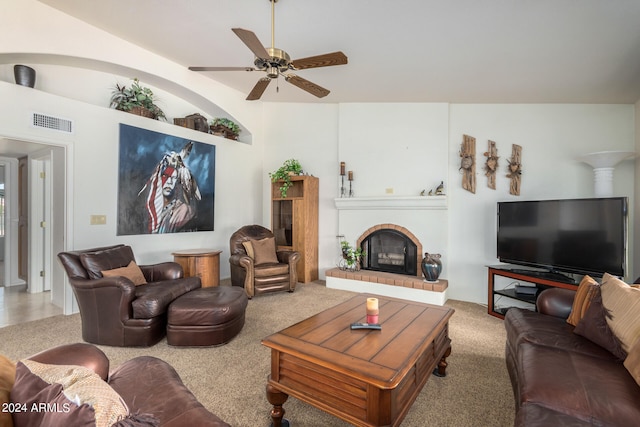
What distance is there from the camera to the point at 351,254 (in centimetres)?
466

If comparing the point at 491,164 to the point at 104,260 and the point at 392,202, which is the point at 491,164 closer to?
the point at 392,202

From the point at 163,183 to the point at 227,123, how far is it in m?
1.58

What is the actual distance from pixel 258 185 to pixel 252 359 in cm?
380

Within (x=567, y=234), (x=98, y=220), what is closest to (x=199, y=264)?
(x=98, y=220)

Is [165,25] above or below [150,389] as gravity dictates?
above

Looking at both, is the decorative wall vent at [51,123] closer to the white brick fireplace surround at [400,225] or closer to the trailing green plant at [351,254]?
the white brick fireplace surround at [400,225]

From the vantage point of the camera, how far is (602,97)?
350 cm

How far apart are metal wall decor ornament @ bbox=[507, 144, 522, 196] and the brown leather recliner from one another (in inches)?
166

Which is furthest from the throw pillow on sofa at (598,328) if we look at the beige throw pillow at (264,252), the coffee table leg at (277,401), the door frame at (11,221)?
the door frame at (11,221)

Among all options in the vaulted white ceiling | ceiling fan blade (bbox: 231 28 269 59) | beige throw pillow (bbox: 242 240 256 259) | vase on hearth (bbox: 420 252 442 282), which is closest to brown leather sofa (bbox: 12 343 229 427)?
ceiling fan blade (bbox: 231 28 269 59)

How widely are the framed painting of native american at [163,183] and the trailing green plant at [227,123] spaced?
0.50m

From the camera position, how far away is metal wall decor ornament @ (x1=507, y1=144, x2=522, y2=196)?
Result: 391cm

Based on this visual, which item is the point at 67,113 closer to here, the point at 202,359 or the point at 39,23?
the point at 39,23

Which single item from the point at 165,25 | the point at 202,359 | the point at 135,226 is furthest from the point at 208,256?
the point at 165,25
